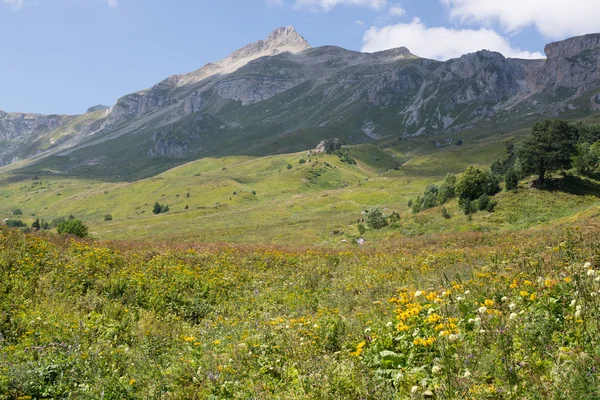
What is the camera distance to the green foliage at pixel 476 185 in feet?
163

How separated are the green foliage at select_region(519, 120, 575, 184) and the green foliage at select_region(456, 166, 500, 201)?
4.31 m

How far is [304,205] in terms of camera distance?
362 feet

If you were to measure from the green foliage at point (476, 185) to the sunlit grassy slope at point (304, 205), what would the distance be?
2574 millimetres

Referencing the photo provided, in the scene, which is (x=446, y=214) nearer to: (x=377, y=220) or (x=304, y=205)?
(x=377, y=220)

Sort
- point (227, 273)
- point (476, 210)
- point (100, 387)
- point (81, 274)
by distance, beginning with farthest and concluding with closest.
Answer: point (476, 210), point (227, 273), point (81, 274), point (100, 387)

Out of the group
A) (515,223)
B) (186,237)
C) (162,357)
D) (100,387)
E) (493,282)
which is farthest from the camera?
(186,237)

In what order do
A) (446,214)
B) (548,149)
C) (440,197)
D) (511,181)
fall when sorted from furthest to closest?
(440,197), (446,214), (511,181), (548,149)

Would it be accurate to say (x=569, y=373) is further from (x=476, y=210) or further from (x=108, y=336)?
(x=476, y=210)

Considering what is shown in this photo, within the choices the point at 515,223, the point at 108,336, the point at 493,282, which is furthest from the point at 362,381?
the point at 515,223

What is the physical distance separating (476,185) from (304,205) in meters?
64.3

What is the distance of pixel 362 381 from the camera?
5.85m

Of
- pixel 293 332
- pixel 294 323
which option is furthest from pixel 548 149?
pixel 293 332

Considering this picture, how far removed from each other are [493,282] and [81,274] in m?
14.3

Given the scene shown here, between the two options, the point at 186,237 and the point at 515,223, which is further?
the point at 186,237
